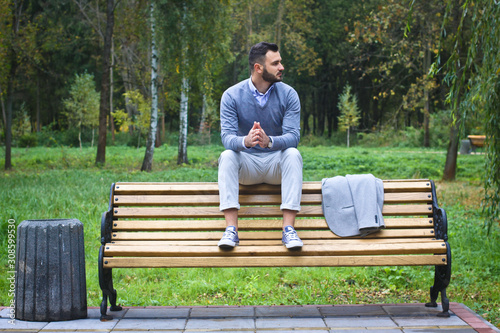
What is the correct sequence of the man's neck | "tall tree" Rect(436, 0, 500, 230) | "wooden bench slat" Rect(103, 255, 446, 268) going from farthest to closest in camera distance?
"tall tree" Rect(436, 0, 500, 230)
the man's neck
"wooden bench slat" Rect(103, 255, 446, 268)

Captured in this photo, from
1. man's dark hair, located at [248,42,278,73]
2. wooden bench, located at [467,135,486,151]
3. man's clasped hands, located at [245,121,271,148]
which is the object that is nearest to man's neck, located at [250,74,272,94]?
man's dark hair, located at [248,42,278,73]

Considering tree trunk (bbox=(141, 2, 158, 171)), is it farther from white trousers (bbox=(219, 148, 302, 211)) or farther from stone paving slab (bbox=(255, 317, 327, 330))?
stone paving slab (bbox=(255, 317, 327, 330))

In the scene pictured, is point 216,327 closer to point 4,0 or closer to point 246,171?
point 246,171

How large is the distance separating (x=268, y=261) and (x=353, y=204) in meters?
0.91

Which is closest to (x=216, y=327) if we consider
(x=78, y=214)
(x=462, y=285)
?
(x=462, y=285)

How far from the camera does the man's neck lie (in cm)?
438

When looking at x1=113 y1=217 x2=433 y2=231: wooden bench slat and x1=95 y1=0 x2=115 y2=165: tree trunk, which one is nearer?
x1=113 y1=217 x2=433 y2=231: wooden bench slat

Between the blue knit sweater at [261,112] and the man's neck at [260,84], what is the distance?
0.06 metres

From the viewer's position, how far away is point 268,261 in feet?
12.2

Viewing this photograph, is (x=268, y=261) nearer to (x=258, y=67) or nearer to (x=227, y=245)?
(x=227, y=245)

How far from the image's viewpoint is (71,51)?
138 ft

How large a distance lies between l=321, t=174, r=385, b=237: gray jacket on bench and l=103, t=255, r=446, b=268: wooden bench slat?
36cm

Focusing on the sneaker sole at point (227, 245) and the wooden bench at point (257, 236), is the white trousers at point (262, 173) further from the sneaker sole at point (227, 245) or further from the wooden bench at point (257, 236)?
the sneaker sole at point (227, 245)

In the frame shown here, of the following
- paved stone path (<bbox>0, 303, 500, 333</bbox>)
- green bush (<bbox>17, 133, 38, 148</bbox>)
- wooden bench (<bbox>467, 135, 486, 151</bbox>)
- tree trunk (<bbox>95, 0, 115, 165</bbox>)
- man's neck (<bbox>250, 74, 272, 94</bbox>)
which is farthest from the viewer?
green bush (<bbox>17, 133, 38, 148</bbox>)
